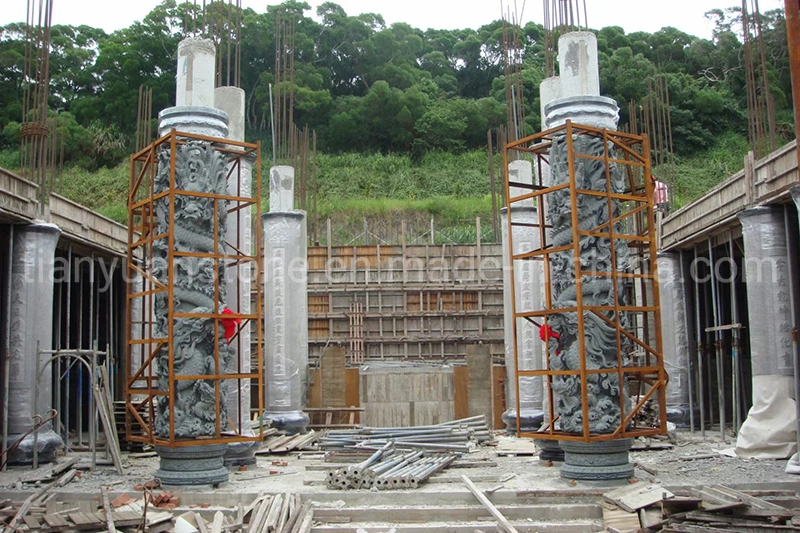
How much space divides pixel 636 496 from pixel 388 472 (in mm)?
3493

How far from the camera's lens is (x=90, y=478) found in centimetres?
1240

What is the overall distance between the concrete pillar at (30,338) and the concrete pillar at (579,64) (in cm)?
906

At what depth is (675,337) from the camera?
63.4ft

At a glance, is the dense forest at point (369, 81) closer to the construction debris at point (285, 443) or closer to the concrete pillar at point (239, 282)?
the construction debris at point (285, 443)

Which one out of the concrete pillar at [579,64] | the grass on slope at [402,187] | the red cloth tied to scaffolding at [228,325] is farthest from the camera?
the grass on slope at [402,187]

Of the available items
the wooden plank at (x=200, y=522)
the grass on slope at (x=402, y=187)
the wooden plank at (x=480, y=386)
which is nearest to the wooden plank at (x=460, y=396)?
the wooden plank at (x=480, y=386)

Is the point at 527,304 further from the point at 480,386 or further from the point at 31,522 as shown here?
the point at 31,522

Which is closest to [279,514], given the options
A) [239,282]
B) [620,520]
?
[620,520]

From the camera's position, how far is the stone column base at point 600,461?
1102 cm

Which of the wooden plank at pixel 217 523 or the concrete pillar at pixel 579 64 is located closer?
the wooden plank at pixel 217 523

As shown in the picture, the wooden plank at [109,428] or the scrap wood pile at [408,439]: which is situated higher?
the wooden plank at [109,428]

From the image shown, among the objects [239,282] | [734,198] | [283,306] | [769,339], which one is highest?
[734,198]

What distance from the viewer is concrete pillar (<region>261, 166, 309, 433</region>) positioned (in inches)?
711

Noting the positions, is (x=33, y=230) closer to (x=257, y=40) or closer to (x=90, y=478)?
(x=90, y=478)
